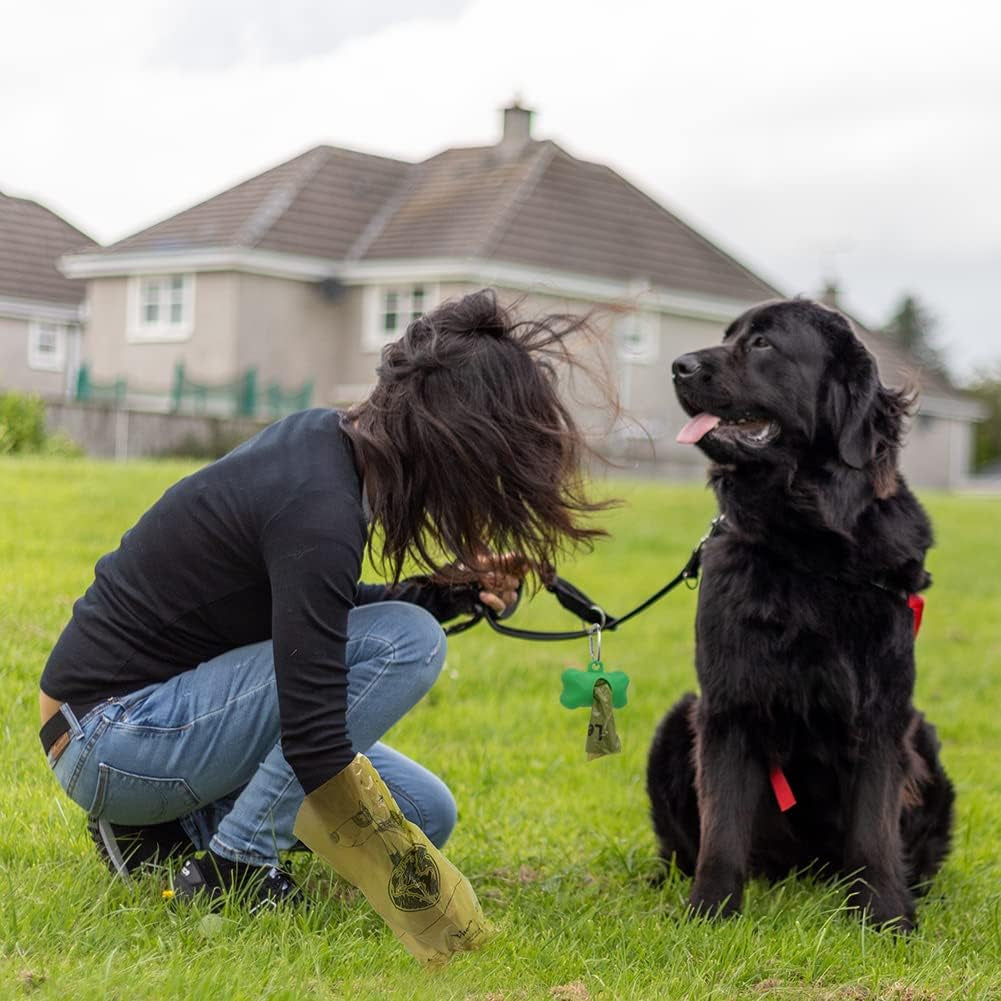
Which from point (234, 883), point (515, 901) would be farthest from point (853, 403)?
point (234, 883)

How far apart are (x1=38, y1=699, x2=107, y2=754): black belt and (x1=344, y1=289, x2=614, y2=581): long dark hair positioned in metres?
0.76

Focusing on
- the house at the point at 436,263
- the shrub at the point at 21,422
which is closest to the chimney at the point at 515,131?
the house at the point at 436,263

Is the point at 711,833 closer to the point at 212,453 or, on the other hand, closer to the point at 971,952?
the point at 971,952

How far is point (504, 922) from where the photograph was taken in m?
3.22

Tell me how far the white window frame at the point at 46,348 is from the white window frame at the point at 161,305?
1.29 metres

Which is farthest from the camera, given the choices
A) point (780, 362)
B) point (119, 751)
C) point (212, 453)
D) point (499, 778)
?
point (212, 453)

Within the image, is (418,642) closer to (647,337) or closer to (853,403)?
(853,403)

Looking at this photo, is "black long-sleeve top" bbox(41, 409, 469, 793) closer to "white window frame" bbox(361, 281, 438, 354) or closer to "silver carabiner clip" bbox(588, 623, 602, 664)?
"silver carabiner clip" bbox(588, 623, 602, 664)

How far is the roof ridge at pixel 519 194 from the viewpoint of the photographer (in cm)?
2384

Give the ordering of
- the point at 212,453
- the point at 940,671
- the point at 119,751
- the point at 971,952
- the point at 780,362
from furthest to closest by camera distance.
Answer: the point at 212,453
the point at 940,671
the point at 780,362
the point at 971,952
the point at 119,751

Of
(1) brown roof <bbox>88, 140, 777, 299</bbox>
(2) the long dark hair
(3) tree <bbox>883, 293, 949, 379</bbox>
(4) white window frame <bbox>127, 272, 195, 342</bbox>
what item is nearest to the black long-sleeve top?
(2) the long dark hair

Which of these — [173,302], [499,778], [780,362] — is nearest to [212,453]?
[173,302]

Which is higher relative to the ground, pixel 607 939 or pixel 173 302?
pixel 173 302

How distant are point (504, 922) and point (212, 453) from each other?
9259 mm
